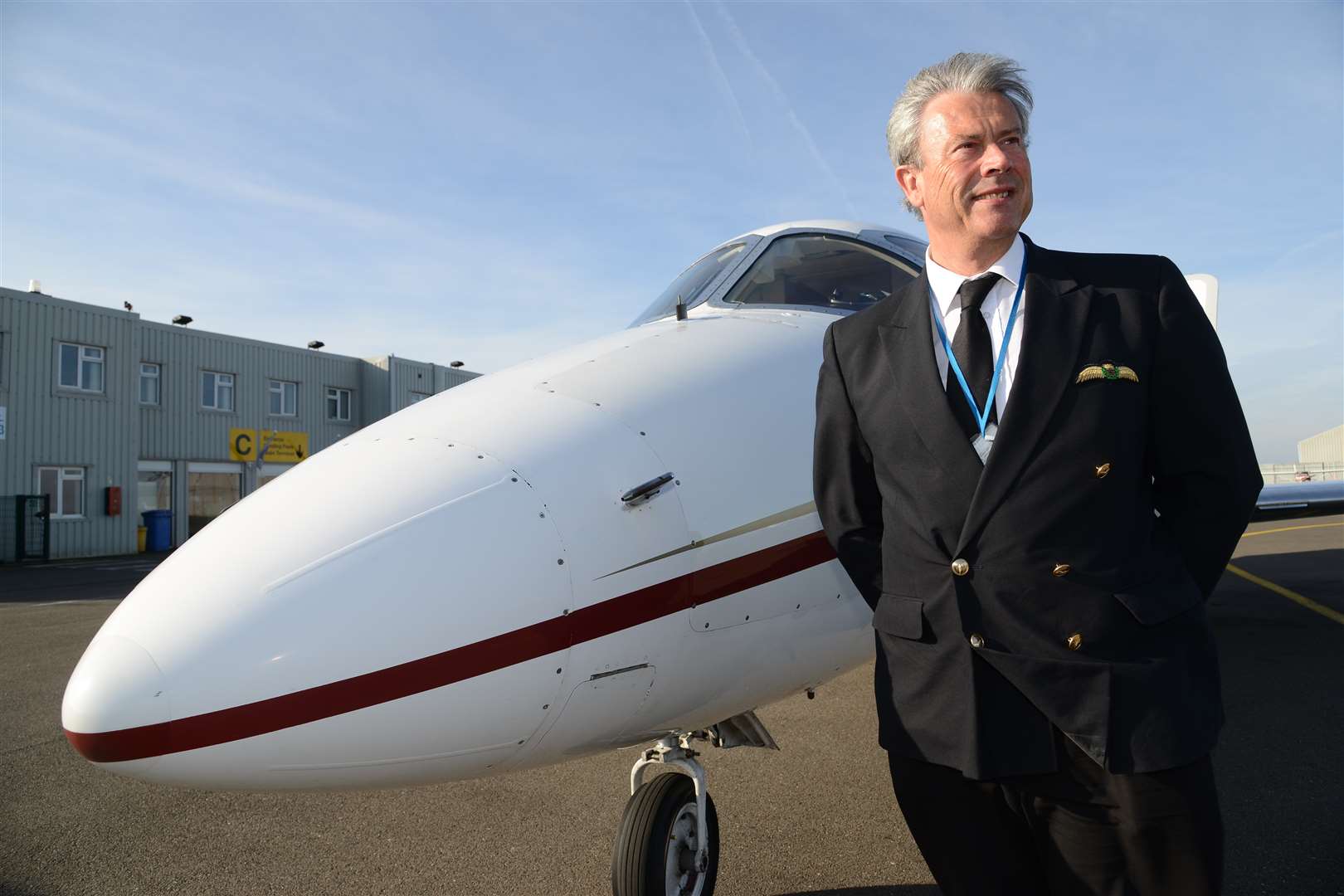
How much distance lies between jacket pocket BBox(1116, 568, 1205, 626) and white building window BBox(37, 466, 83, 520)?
24.1m

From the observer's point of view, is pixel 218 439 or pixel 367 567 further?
pixel 218 439

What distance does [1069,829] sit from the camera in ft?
5.09

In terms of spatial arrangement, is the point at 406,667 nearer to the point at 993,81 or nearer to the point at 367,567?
the point at 367,567

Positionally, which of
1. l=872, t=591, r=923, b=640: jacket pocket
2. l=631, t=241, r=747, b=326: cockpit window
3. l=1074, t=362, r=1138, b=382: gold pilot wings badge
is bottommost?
l=872, t=591, r=923, b=640: jacket pocket

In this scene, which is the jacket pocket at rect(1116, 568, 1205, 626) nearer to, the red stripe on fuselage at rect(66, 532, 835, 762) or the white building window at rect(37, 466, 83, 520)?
the red stripe on fuselage at rect(66, 532, 835, 762)

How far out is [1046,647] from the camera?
1491 mm

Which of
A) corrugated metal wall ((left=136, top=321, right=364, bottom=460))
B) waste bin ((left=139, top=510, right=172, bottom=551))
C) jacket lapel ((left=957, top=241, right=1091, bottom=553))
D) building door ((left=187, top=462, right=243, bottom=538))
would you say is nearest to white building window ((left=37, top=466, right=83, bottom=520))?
waste bin ((left=139, top=510, right=172, bottom=551))

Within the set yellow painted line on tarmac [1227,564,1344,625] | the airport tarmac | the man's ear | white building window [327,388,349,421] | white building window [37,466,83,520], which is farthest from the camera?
white building window [327,388,349,421]

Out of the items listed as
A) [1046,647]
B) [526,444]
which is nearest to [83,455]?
[526,444]

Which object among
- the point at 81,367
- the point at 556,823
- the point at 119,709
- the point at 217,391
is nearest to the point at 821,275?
the point at 556,823

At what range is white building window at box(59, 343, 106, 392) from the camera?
20812 mm

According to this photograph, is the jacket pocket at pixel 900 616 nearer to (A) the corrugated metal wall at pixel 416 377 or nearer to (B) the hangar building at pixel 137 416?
(B) the hangar building at pixel 137 416

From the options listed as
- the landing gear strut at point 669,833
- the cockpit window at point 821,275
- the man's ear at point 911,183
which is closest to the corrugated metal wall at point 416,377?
the cockpit window at point 821,275

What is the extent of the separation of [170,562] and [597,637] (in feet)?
3.58
